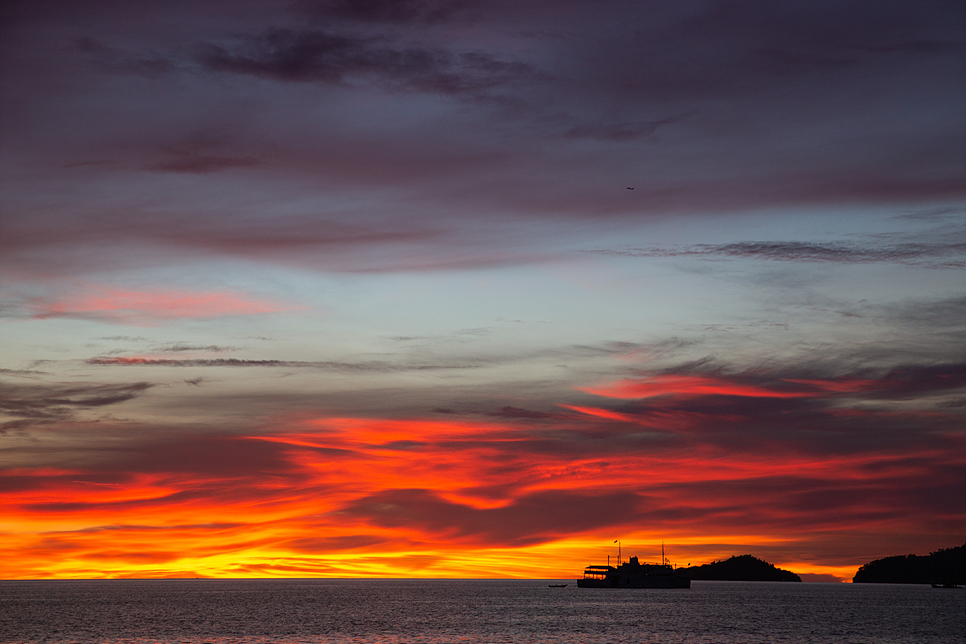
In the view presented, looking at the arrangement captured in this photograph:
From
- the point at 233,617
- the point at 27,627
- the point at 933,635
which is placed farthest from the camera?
the point at 233,617

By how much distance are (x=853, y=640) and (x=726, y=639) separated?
1971cm

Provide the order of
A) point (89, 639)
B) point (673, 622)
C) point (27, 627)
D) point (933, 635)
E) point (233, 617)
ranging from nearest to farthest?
point (89, 639)
point (933, 635)
point (27, 627)
point (673, 622)
point (233, 617)

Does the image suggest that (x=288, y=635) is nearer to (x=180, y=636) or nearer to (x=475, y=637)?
(x=180, y=636)

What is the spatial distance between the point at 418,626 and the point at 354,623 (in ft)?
41.8

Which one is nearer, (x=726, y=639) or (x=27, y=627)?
(x=726, y=639)

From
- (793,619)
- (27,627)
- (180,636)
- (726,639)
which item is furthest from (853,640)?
(27,627)

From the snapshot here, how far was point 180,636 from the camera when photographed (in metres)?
131

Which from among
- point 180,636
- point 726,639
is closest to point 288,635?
point 180,636

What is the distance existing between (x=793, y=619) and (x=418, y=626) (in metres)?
84.1

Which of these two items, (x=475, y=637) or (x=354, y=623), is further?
(x=354, y=623)

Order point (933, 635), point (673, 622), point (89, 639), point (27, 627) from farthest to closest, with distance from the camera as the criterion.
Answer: point (673, 622), point (27, 627), point (933, 635), point (89, 639)

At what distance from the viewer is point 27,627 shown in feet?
516

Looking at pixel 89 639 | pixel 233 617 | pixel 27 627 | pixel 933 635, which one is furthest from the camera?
pixel 233 617

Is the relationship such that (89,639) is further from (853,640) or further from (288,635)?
(853,640)
